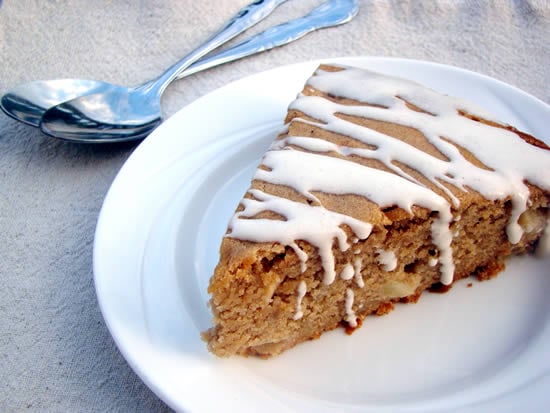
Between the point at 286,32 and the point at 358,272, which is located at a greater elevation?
the point at 286,32

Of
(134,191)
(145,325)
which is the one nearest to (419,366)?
(145,325)

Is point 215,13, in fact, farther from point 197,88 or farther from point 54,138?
point 54,138

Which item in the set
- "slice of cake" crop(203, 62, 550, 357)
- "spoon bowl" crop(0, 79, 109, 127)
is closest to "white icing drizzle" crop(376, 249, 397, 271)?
"slice of cake" crop(203, 62, 550, 357)

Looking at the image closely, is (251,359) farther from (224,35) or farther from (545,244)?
(224,35)

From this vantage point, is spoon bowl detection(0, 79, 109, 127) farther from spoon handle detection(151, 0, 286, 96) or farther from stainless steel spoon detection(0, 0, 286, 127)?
spoon handle detection(151, 0, 286, 96)

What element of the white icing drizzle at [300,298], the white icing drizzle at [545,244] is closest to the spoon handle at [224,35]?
the white icing drizzle at [300,298]

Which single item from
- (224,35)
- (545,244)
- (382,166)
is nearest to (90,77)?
(224,35)
